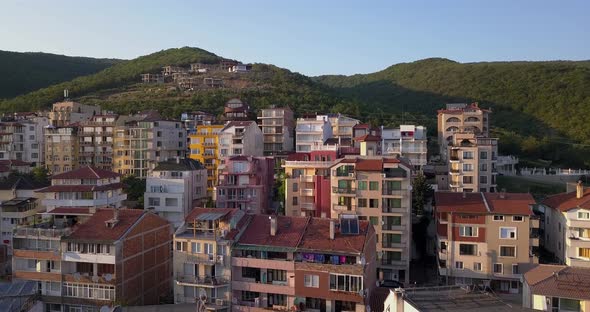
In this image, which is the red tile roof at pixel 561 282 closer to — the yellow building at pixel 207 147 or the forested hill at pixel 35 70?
the yellow building at pixel 207 147

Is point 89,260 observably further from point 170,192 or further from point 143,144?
point 143,144

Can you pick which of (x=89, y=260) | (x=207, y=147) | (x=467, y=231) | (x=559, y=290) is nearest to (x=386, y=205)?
(x=467, y=231)

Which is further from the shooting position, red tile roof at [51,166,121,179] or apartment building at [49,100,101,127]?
apartment building at [49,100,101,127]

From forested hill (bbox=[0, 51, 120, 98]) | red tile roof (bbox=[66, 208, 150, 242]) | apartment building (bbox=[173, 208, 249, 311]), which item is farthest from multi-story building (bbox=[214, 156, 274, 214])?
forested hill (bbox=[0, 51, 120, 98])

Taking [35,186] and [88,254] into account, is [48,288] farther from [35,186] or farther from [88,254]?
[35,186]

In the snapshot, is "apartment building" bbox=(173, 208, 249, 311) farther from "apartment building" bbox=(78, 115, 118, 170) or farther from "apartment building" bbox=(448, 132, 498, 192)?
"apartment building" bbox=(78, 115, 118, 170)

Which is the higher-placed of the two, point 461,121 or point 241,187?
point 461,121

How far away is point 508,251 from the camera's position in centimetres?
3631

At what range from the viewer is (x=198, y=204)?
A: 50.1 meters

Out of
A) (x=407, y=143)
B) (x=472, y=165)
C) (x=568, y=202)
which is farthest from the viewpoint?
(x=407, y=143)

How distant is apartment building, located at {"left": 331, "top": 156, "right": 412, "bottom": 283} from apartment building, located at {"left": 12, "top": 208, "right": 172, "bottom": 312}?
48.2ft

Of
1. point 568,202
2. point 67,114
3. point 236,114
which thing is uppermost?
point 67,114

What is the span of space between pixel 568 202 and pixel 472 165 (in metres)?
14.1

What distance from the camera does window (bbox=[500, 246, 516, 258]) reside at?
36188mm
